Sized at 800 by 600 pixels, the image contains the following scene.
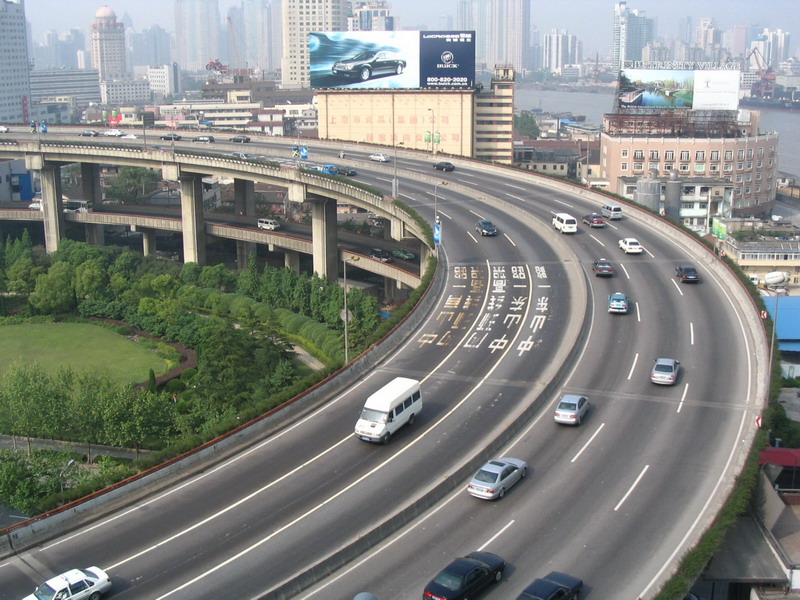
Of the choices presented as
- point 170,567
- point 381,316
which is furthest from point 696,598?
point 381,316

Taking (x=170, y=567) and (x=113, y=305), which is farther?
(x=113, y=305)

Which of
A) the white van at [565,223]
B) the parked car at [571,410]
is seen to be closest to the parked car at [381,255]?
the white van at [565,223]

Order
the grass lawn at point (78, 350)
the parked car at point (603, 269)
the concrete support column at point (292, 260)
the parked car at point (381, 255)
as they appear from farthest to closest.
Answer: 1. the concrete support column at point (292, 260)
2. the parked car at point (381, 255)
3. the grass lawn at point (78, 350)
4. the parked car at point (603, 269)

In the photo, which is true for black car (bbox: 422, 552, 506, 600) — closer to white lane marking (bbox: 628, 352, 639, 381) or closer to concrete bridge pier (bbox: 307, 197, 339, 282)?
Answer: white lane marking (bbox: 628, 352, 639, 381)

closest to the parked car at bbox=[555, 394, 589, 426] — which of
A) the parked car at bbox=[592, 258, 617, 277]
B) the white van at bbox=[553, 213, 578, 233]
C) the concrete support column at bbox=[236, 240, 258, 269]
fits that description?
the parked car at bbox=[592, 258, 617, 277]

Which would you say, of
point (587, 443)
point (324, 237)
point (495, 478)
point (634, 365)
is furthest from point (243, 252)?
point (495, 478)

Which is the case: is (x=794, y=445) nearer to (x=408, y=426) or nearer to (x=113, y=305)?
(x=408, y=426)

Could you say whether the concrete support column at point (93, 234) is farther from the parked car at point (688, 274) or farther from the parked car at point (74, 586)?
the parked car at point (74, 586)
